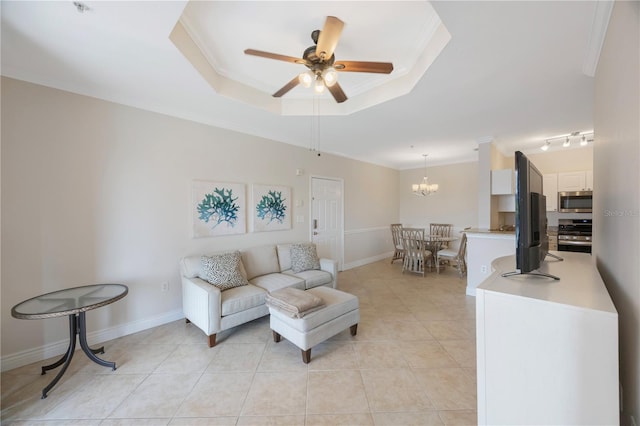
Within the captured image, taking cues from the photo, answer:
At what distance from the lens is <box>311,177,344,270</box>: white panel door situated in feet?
15.5

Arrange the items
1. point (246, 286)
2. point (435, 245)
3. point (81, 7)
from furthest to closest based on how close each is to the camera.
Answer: point (435, 245), point (246, 286), point (81, 7)

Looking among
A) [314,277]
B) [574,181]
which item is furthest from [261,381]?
[574,181]

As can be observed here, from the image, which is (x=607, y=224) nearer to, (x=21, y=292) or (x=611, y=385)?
(x=611, y=385)

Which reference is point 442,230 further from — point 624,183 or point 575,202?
point 624,183

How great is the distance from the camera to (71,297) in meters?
2.09

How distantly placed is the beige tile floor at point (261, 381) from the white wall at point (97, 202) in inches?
13.9

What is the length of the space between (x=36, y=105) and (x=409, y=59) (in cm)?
351

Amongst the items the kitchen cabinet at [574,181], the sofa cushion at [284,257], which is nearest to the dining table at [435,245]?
the kitchen cabinet at [574,181]

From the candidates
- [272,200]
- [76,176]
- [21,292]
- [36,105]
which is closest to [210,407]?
[21,292]

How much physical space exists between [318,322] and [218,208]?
2059 millimetres

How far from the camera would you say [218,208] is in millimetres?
3312

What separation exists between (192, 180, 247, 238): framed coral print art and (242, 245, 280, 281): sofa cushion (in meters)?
0.37

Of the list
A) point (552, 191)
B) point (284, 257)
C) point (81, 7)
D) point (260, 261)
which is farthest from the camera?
point (552, 191)

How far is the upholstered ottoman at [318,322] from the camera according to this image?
2170mm
